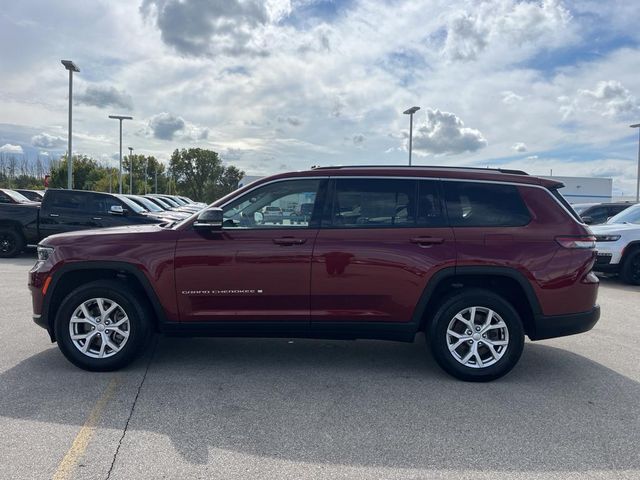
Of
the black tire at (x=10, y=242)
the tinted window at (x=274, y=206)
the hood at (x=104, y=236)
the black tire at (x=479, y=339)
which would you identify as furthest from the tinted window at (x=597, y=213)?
the black tire at (x=10, y=242)

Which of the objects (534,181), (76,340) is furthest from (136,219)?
(534,181)

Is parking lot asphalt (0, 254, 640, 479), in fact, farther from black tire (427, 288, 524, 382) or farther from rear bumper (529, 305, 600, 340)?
rear bumper (529, 305, 600, 340)

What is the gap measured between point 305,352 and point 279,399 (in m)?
1.30

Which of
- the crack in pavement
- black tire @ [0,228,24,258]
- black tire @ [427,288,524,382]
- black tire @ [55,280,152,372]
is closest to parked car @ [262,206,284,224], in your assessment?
black tire @ [55,280,152,372]

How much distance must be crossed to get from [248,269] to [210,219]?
0.54m

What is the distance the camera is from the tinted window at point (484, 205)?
15.3 feet

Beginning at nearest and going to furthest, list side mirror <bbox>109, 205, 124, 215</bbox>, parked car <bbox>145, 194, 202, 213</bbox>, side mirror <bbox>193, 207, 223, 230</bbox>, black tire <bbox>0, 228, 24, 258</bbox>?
1. side mirror <bbox>193, 207, 223, 230</bbox>
2. side mirror <bbox>109, 205, 124, 215</bbox>
3. black tire <bbox>0, 228, 24, 258</bbox>
4. parked car <bbox>145, 194, 202, 213</bbox>

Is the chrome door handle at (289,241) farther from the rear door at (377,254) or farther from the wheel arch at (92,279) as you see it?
the wheel arch at (92,279)

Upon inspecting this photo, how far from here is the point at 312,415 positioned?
391cm

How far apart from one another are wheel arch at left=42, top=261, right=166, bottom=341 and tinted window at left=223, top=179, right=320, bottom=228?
891mm

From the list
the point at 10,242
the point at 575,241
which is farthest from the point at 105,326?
the point at 10,242

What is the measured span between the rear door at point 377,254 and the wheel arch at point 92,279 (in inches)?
56.7

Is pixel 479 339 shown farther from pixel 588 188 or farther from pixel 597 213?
pixel 588 188

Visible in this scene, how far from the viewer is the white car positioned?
1016 centimetres
